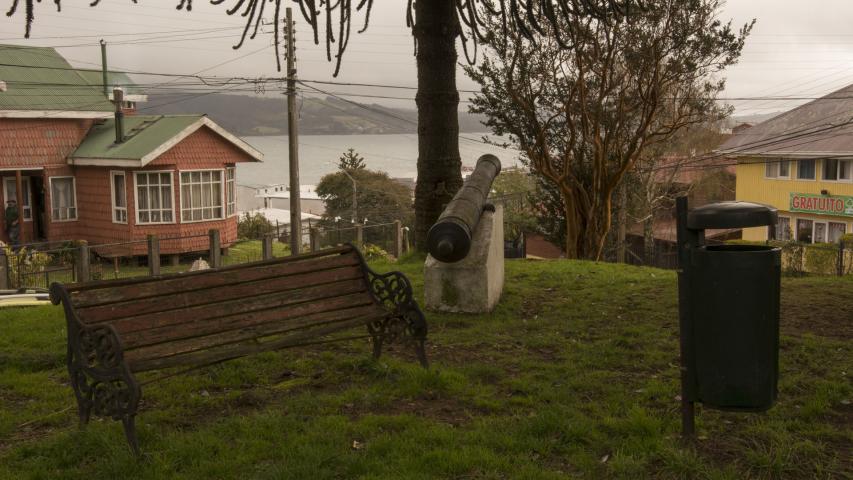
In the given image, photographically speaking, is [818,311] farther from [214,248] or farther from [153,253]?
[214,248]

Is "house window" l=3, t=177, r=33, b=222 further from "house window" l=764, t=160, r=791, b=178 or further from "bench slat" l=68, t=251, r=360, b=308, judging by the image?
"house window" l=764, t=160, r=791, b=178

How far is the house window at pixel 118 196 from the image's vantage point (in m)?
29.5

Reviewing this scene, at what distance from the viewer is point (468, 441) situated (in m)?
4.71

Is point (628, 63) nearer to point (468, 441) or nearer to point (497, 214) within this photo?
point (497, 214)

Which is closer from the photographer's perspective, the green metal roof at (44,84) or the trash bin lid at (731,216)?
the trash bin lid at (731,216)

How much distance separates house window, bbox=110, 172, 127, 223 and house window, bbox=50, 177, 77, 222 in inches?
81.5

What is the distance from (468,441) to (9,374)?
388 centimetres

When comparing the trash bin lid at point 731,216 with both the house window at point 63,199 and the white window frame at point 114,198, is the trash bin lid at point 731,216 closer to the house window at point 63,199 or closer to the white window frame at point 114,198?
the white window frame at point 114,198

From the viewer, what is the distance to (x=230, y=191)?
32656mm

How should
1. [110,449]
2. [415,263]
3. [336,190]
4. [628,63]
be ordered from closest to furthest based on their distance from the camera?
[110,449] < [415,263] < [628,63] < [336,190]

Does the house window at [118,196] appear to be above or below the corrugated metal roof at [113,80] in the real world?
below

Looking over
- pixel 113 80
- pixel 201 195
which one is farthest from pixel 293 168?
pixel 113 80

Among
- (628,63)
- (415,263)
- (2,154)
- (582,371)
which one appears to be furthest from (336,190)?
(582,371)

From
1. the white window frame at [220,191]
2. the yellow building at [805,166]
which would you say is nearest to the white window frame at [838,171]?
the yellow building at [805,166]
